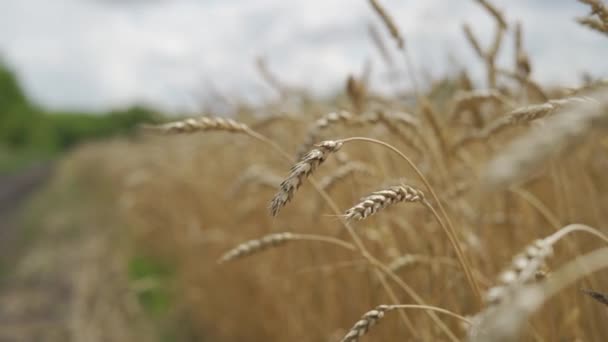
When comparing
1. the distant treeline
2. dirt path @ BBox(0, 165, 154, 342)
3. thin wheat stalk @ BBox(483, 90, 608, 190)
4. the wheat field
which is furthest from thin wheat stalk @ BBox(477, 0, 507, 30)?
the distant treeline

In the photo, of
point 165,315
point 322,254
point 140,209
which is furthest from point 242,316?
point 140,209

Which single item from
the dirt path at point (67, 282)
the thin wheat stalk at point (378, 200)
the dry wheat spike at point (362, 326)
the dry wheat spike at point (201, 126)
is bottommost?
the dry wheat spike at point (362, 326)

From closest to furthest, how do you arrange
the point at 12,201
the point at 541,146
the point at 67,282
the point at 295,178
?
the point at 541,146 < the point at 295,178 < the point at 67,282 < the point at 12,201

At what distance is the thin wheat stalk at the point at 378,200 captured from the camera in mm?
542

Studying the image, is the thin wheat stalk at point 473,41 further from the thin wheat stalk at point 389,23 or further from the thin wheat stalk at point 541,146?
the thin wheat stalk at point 541,146

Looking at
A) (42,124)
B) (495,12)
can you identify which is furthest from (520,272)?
(42,124)

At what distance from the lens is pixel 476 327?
507 millimetres

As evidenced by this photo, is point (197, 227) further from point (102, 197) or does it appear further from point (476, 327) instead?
point (102, 197)

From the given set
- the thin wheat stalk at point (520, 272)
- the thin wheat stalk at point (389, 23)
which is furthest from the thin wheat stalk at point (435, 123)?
the thin wheat stalk at point (520, 272)

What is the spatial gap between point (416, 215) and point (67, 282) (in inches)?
158

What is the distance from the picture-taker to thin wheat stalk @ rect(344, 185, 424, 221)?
21.3 inches

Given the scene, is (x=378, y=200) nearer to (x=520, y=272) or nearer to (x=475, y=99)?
(x=520, y=272)

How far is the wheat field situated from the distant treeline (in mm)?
21821

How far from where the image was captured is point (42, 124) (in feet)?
103
